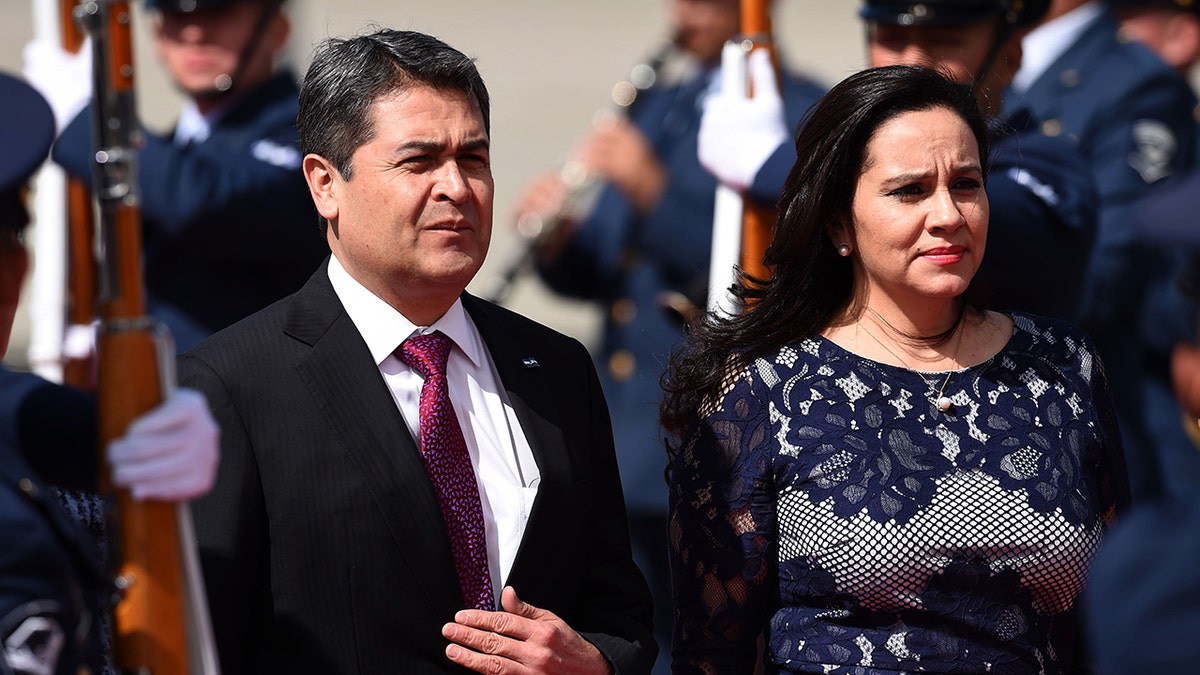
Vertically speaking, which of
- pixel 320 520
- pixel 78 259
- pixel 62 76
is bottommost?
pixel 320 520

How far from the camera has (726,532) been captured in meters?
3.28

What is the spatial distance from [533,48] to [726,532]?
13.2 metres

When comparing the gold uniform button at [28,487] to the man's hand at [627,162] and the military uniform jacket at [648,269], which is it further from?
the man's hand at [627,162]

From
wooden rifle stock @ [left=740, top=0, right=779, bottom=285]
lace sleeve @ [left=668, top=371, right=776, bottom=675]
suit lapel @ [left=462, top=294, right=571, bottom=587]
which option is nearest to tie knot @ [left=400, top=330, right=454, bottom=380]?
suit lapel @ [left=462, top=294, right=571, bottom=587]

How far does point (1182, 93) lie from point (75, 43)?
3175 mm

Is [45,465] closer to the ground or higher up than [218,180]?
closer to the ground

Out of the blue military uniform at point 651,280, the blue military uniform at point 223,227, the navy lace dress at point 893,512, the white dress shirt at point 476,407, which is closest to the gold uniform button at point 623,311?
the blue military uniform at point 651,280

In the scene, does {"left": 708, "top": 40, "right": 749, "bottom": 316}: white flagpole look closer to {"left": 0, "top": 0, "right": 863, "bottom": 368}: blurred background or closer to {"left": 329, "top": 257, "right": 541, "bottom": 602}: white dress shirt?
{"left": 329, "top": 257, "right": 541, "bottom": 602}: white dress shirt

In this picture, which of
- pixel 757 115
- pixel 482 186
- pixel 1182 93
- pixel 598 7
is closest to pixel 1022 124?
pixel 757 115

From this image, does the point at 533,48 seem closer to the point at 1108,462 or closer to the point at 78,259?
the point at 78,259

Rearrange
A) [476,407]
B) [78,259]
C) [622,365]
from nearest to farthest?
[476,407], [78,259], [622,365]

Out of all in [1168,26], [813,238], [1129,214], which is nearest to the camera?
[813,238]

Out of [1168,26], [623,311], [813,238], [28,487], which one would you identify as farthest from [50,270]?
[1168,26]

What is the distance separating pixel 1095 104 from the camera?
519 centimetres
